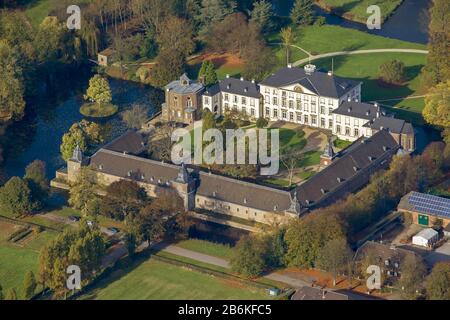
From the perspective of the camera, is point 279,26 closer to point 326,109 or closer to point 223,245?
point 326,109

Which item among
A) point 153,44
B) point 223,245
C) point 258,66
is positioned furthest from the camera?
point 153,44

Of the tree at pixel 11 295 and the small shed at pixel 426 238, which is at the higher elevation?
the tree at pixel 11 295

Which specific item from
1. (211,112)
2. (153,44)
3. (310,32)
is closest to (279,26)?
(310,32)

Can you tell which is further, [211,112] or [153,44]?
[153,44]

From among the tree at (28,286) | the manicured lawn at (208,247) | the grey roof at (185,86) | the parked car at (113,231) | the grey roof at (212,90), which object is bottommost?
the manicured lawn at (208,247)

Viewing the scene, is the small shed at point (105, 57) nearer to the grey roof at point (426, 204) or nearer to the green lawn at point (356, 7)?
the green lawn at point (356, 7)

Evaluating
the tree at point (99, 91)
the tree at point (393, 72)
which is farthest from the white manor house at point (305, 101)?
the tree at point (99, 91)
